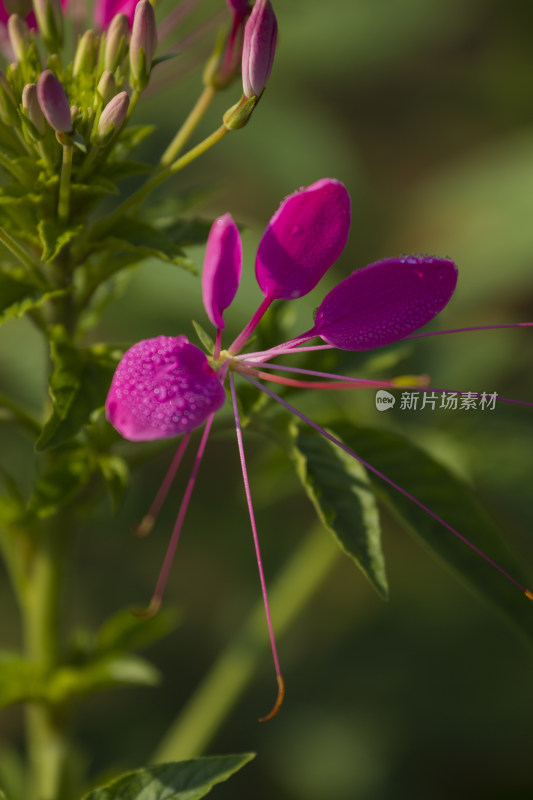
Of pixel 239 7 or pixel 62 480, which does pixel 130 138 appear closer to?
pixel 239 7

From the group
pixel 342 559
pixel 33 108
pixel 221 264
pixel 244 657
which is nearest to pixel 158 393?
pixel 221 264

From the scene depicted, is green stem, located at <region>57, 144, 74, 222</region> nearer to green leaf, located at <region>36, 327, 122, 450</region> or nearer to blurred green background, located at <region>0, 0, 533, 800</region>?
green leaf, located at <region>36, 327, 122, 450</region>

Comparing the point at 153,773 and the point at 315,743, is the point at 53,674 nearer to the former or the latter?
the point at 153,773

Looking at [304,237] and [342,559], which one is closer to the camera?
[304,237]

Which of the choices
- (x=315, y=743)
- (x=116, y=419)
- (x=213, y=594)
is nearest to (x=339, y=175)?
(x=213, y=594)

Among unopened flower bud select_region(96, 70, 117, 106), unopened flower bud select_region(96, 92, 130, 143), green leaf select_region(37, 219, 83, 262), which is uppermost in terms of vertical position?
unopened flower bud select_region(96, 70, 117, 106)

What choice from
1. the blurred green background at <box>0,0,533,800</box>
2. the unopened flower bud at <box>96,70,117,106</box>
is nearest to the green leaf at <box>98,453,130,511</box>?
the unopened flower bud at <box>96,70,117,106</box>
